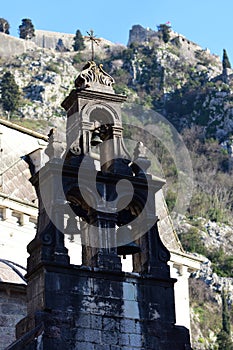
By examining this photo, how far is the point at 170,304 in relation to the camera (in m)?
21.8

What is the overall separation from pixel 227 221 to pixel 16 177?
113 metres

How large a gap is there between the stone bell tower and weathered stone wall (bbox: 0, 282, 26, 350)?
2511 millimetres

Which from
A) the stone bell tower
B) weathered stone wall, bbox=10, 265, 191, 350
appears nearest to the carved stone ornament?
the stone bell tower

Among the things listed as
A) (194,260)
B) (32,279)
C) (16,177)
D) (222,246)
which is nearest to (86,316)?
(32,279)

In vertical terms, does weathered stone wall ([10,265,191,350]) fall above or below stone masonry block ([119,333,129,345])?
above

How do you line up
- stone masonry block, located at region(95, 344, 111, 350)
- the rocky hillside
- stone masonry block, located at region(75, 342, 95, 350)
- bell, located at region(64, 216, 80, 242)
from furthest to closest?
the rocky hillside, bell, located at region(64, 216, 80, 242), stone masonry block, located at region(95, 344, 111, 350), stone masonry block, located at region(75, 342, 95, 350)

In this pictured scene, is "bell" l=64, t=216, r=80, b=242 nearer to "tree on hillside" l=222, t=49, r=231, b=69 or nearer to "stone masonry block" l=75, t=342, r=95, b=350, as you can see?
Answer: "stone masonry block" l=75, t=342, r=95, b=350

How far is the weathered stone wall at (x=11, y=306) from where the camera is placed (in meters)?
24.1

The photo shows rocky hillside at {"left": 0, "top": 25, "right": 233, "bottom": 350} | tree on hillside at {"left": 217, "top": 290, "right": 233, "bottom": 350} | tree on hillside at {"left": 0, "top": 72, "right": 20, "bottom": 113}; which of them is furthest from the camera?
tree on hillside at {"left": 0, "top": 72, "right": 20, "bottom": 113}

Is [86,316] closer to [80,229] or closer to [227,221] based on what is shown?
[80,229]

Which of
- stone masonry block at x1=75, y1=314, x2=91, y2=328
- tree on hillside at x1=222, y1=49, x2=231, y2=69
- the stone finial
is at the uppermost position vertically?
tree on hillside at x1=222, y1=49, x2=231, y2=69

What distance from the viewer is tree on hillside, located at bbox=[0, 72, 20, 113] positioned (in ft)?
490

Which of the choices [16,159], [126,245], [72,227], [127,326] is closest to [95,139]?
[72,227]

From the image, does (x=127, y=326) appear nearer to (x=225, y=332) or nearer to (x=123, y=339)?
(x=123, y=339)
